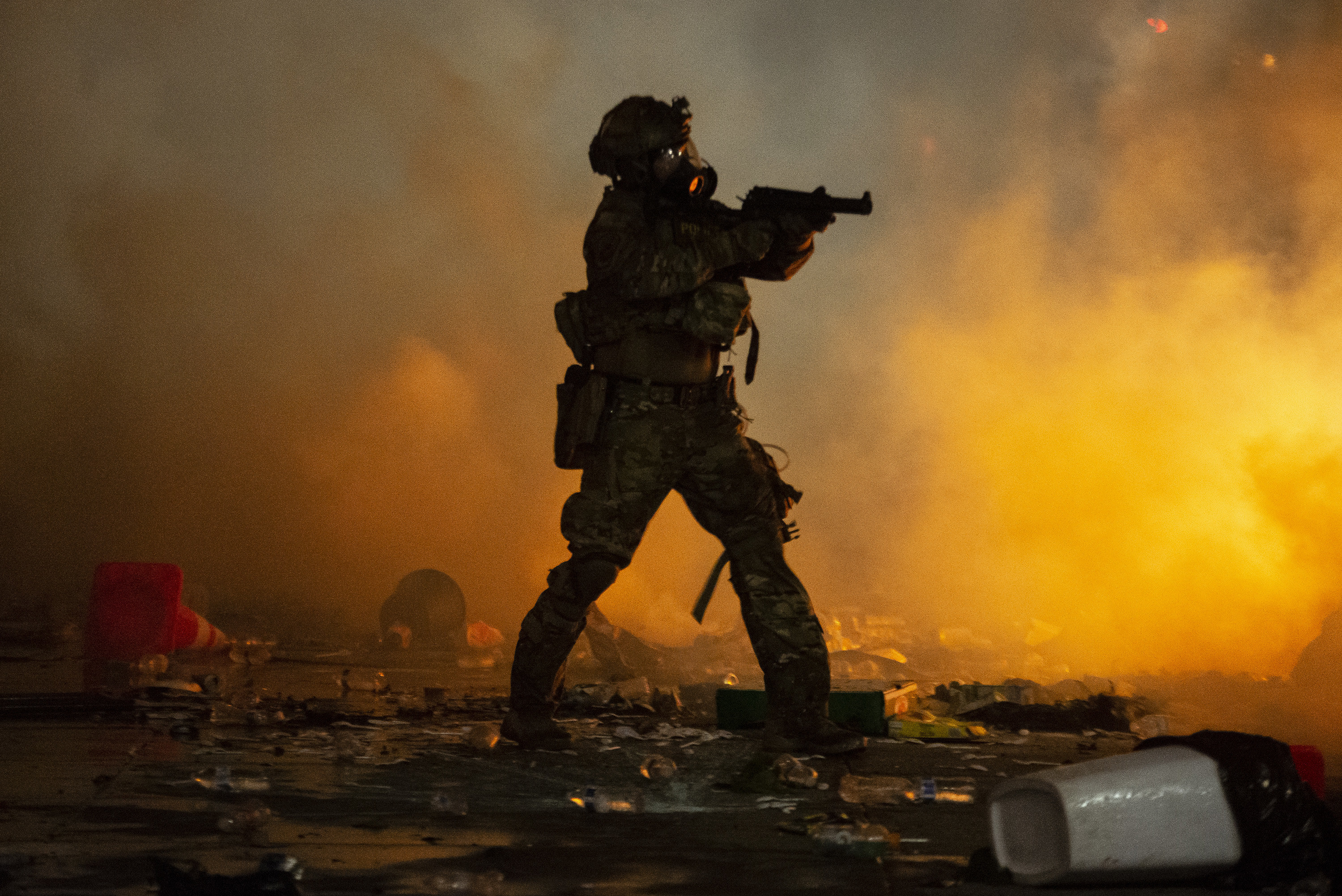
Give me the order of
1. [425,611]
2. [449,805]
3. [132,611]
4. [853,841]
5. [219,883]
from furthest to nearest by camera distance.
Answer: [425,611]
[132,611]
[449,805]
[853,841]
[219,883]

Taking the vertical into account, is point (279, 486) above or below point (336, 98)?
below

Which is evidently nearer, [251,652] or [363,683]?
[363,683]

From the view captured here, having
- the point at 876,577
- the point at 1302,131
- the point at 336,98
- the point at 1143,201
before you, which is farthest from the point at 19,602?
the point at 1302,131

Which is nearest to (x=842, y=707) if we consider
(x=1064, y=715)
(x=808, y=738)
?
(x=808, y=738)

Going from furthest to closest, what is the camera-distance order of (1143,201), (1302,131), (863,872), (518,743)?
(1143,201), (1302,131), (518,743), (863,872)

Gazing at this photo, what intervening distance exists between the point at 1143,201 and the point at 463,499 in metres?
5.68

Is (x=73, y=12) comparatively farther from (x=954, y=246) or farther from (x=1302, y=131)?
(x=1302, y=131)

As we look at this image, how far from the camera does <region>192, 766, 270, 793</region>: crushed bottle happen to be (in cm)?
269

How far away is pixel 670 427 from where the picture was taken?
131 inches

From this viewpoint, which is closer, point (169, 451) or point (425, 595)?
point (425, 595)

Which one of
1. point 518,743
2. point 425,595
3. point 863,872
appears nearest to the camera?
point 863,872

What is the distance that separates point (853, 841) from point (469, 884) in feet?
2.33

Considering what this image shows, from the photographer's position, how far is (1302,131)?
8422 millimetres

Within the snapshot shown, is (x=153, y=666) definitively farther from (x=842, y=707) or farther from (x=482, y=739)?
(x=842, y=707)
